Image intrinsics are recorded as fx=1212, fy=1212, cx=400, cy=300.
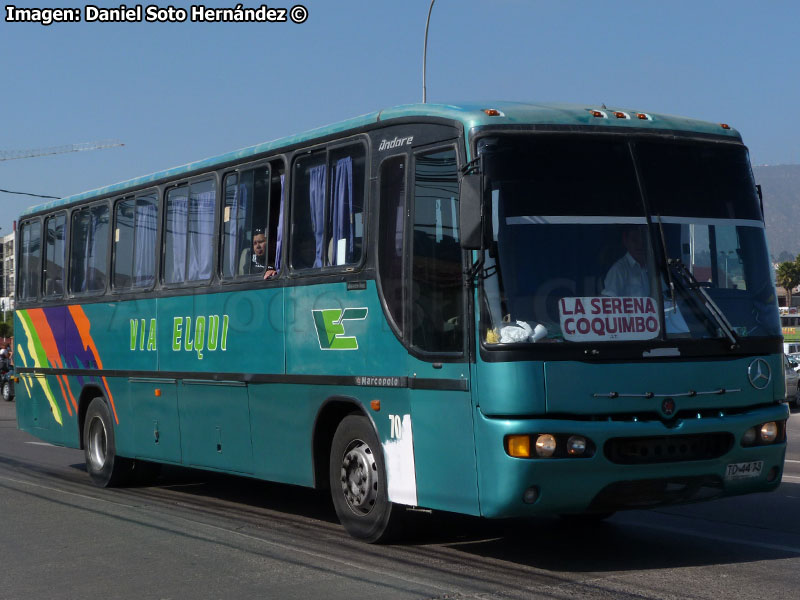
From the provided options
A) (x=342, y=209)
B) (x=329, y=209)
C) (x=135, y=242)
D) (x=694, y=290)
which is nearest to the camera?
(x=694, y=290)

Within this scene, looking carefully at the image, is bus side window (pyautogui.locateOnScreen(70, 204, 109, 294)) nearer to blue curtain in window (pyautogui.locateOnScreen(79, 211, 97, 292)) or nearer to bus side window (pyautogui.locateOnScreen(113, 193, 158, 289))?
blue curtain in window (pyautogui.locateOnScreen(79, 211, 97, 292))

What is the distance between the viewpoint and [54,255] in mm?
15102

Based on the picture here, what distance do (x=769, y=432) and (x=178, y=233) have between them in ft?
20.7

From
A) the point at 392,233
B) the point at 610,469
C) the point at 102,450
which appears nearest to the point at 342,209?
the point at 392,233

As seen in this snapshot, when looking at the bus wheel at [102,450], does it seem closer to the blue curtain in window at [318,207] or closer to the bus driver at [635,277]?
the blue curtain in window at [318,207]

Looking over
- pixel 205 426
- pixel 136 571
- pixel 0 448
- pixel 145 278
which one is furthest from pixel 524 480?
Answer: pixel 0 448

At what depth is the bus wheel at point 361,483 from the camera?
28.6ft

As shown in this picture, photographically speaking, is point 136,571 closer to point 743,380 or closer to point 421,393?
point 421,393

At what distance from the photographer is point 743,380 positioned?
8008mm

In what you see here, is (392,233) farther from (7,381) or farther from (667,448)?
(7,381)

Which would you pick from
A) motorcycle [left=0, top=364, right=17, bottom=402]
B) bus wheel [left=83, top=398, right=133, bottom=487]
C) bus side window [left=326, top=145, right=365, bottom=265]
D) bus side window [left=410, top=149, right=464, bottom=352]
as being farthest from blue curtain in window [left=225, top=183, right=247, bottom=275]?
motorcycle [left=0, top=364, right=17, bottom=402]

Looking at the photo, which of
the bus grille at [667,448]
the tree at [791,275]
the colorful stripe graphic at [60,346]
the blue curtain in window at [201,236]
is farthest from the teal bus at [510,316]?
the tree at [791,275]

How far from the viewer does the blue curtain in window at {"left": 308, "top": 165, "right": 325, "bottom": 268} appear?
9594mm

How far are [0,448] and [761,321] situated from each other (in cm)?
1347
